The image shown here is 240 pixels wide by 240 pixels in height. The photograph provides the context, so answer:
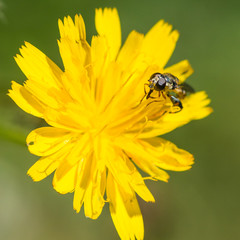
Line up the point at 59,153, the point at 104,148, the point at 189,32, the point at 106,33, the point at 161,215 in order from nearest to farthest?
the point at 59,153 < the point at 104,148 < the point at 106,33 < the point at 161,215 < the point at 189,32

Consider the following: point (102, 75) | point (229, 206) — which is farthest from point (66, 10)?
point (229, 206)

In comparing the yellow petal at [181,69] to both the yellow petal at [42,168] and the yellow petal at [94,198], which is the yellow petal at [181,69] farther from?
the yellow petal at [42,168]

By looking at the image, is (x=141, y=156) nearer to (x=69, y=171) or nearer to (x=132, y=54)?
(x=69, y=171)

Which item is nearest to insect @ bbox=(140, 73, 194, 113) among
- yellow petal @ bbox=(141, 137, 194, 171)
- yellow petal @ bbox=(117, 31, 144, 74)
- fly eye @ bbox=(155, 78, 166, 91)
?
fly eye @ bbox=(155, 78, 166, 91)

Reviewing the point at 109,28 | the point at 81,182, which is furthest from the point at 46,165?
the point at 109,28

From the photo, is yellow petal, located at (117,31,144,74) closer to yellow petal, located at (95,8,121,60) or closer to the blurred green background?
yellow petal, located at (95,8,121,60)

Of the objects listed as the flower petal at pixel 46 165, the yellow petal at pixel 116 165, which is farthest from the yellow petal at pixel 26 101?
the yellow petal at pixel 116 165

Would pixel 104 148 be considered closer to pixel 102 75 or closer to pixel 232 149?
pixel 102 75
